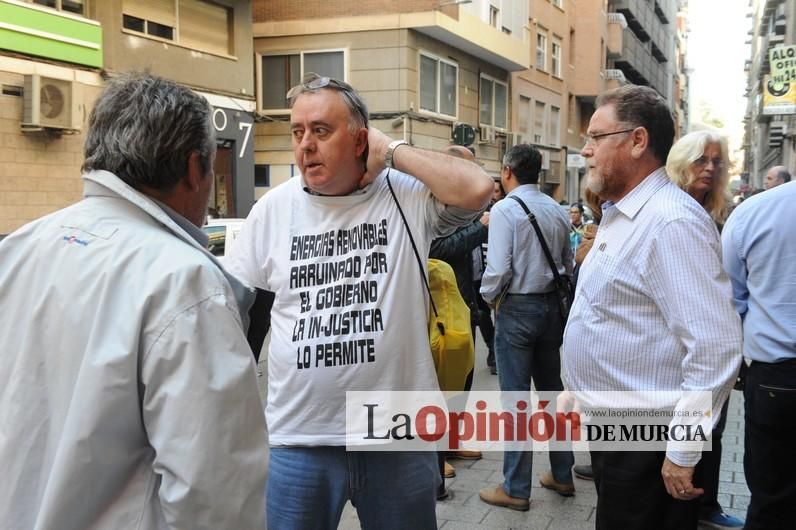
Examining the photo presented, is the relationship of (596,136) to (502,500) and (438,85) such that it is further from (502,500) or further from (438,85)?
(438,85)

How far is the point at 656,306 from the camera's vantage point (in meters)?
2.45

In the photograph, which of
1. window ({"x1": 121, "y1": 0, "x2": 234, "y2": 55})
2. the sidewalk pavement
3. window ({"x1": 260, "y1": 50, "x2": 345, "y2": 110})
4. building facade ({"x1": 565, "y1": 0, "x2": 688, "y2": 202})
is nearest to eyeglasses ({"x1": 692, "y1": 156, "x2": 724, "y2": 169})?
the sidewalk pavement

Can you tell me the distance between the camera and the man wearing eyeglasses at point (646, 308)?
2.35 m

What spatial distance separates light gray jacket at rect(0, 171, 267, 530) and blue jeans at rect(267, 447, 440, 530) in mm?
879

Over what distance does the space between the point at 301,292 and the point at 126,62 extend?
14693 mm

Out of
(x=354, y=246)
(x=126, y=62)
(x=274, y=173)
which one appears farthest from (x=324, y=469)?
(x=274, y=173)

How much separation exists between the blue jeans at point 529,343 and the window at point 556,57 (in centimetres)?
3070

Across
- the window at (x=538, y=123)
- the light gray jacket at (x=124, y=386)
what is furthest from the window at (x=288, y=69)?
the light gray jacket at (x=124, y=386)

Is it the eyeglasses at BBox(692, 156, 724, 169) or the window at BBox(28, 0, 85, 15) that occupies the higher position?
the window at BBox(28, 0, 85, 15)

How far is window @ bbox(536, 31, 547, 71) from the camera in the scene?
31453 millimetres

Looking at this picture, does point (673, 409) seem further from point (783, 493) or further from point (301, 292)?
point (301, 292)

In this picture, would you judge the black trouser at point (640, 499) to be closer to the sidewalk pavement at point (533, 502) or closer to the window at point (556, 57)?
the sidewalk pavement at point (533, 502)

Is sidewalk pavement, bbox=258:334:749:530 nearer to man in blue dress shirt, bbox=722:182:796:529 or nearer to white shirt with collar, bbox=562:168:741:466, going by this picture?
man in blue dress shirt, bbox=722:182:796:529

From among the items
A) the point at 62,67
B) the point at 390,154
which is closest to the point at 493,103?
the point at 62,67
